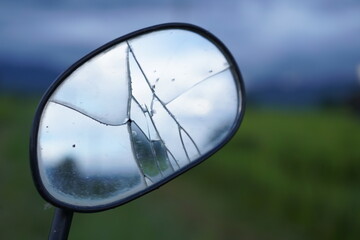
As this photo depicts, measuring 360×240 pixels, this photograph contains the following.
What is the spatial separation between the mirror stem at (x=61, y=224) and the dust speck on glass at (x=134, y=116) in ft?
0.08

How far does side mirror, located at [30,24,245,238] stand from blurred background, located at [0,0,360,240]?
1000 millimetres

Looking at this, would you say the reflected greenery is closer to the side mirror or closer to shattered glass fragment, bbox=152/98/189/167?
the side mirror

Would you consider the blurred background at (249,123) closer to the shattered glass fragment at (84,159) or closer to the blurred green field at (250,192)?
the blurred green field at (250,192)

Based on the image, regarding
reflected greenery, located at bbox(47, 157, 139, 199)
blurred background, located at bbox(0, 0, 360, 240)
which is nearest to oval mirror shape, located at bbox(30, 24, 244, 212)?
reflected greenery, located at bbox(47, 157, 139, 199)

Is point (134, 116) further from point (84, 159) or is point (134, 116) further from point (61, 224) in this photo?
point (61, 224)

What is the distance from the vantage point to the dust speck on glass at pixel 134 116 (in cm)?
98

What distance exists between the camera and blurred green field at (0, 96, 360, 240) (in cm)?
226

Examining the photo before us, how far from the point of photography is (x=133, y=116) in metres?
1.07

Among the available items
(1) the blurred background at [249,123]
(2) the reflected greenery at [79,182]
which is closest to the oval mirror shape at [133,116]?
(2) the reflected greenery at [79,182]

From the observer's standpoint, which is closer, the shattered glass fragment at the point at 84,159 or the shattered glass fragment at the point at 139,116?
the shattered glass fragment at the point at 84,159

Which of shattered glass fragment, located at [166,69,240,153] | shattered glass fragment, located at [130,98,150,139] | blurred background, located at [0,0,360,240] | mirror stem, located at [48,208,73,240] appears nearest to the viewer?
mirror stem, located at [48,208,73,240]

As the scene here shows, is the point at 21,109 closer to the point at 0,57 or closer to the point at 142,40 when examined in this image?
the point at 0,57

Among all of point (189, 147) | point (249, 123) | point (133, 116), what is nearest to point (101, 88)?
point (133, 116)

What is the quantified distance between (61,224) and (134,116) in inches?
8.8
